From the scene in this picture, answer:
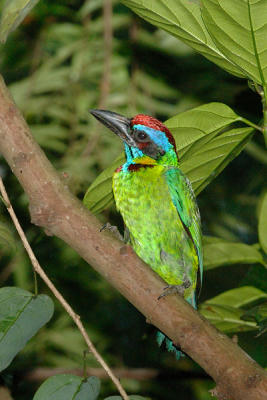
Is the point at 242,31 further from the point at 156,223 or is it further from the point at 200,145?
the point at 156,223

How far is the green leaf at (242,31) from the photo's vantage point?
172 cm

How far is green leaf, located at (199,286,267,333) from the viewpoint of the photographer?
2523mm

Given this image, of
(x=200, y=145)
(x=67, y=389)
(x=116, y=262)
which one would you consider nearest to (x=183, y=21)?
(x=200, y=145)

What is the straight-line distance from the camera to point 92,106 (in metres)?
3.52

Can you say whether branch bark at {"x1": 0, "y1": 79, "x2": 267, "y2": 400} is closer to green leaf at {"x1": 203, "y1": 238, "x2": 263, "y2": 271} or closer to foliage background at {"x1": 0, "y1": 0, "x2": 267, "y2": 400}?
green leaf at {"x1": 203, "y1": 238, "x2": 263, "y2": 271}

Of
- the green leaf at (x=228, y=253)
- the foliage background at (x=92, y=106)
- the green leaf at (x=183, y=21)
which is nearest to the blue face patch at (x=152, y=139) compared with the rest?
the foliage background at (x=92, y=106)

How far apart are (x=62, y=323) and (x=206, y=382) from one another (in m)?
0.97

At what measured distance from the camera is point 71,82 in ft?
11.5

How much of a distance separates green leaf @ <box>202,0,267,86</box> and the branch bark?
610mm

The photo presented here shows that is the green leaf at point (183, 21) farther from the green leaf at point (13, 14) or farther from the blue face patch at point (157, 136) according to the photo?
the blue face patch at point (157, 136)

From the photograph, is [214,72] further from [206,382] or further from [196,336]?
[196,336]

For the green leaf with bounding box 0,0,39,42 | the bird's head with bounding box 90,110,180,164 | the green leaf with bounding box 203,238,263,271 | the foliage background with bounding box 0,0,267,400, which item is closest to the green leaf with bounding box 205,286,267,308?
the green leaf with bounding box 203,238,263,271

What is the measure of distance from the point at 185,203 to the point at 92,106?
110 centimetres

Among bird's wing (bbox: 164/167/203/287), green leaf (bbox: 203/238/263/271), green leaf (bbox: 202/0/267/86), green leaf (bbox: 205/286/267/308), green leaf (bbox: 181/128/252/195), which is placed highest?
green leaf (bbox: 202/0/267/86)
